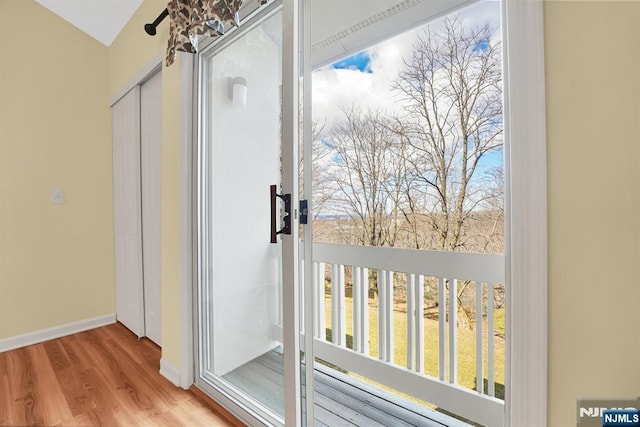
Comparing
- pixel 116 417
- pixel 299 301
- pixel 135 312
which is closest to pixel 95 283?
pixel 135 312

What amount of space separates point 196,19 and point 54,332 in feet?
8.28

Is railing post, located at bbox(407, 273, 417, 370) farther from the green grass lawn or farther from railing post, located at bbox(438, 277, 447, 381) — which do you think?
railing post, located at bbox(438, 277, 447, 381)

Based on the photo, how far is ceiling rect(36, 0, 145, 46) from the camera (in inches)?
81.3

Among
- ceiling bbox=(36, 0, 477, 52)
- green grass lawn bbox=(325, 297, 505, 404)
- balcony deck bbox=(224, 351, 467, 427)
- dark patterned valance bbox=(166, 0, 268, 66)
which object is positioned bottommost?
balcony deck bbox=(224, 351, 467, 427)

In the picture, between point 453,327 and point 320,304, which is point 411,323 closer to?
point 453,327

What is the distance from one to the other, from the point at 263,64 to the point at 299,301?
1.12 meters

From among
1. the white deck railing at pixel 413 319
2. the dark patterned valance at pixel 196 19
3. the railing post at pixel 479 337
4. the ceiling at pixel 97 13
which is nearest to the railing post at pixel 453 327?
the white deck railing at pixel 413 319

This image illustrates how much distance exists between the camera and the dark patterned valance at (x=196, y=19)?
1163 mm

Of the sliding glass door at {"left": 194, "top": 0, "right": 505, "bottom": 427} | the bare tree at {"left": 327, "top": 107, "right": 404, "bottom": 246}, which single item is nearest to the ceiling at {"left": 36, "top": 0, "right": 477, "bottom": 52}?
the sliding glass door at {"left": 194, "top": 0, "right": 505, "bottom": 427}

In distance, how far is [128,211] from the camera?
2393 millimetres

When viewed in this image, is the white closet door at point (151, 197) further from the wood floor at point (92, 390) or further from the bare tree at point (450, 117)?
the bare tree at point (450, 117)

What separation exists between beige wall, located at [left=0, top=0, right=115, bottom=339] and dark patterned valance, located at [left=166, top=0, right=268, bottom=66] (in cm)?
156

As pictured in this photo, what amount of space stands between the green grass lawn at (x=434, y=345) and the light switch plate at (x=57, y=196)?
7.57 ft

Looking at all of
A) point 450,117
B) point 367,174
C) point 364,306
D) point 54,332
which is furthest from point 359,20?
point 54,332
